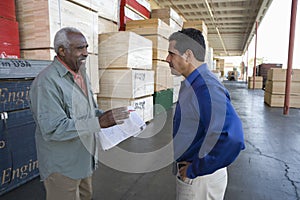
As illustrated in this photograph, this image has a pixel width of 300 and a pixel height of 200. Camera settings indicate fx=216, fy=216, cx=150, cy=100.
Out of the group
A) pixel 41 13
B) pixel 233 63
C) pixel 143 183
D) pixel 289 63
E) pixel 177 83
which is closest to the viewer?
pixel 143 183

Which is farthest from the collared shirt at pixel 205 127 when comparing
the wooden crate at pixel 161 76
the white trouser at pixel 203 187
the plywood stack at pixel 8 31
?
the wooden crate at pixel 161 76

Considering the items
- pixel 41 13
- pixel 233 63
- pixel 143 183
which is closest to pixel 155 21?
pixel 41 13

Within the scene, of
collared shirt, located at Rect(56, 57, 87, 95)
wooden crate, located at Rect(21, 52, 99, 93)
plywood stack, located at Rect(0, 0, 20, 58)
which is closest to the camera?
collared shirt, located at Rect(56, 57, 87, 95)

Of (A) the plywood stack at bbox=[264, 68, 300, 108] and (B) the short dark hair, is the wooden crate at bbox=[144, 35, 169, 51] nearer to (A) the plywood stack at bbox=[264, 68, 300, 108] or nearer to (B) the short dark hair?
(B) the short dark hair

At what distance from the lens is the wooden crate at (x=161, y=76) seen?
5.73 m

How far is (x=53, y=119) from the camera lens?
118cm

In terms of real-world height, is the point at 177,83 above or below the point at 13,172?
above

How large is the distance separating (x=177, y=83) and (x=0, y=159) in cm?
660

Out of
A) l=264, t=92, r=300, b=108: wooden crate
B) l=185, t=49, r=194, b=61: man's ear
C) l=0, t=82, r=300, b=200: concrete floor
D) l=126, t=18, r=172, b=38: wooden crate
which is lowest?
l=0, t=82, r=300, b=200: concrete floor

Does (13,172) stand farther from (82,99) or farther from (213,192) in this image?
(213,192)

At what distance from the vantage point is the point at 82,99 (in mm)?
1431

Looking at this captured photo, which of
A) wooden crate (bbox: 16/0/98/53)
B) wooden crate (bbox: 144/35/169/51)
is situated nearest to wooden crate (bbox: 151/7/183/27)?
wooden crate (bbox: 144/35/169/51)

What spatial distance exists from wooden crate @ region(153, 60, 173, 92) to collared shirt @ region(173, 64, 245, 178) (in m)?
4.56

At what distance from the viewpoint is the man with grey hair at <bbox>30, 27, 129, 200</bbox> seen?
1.20m
